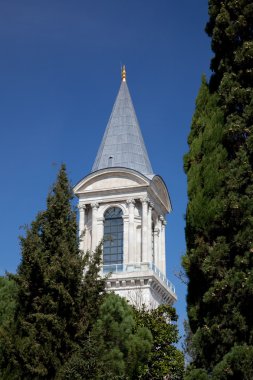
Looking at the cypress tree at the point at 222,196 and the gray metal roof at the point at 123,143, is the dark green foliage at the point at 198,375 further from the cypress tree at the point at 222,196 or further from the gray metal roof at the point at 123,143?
the gray metal roof at the point at 123,143

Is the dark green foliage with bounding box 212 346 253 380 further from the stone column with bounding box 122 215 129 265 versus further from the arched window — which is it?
the stone column with bounding box 122 215 129 265

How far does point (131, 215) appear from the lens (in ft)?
146

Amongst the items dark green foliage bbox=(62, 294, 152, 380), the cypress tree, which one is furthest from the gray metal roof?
the cypress tree

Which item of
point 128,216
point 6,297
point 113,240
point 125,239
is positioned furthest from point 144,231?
point 6,297

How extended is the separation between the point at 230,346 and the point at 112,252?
28321 millimetres

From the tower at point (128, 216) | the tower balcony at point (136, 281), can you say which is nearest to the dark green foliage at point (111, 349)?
the tower balcony at point (136, 281)

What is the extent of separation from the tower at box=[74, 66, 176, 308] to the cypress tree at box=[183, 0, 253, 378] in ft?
77.9

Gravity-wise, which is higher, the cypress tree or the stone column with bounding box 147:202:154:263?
the stone column with bounding box 147:202:154:263

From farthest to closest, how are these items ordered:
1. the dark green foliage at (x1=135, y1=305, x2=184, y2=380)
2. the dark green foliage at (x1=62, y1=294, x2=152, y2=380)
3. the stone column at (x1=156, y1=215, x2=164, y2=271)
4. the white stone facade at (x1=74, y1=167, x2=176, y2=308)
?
the stone column at (x1=156, y1=215, x2=164, y2=271) < the white stone facade at (x1=74, y1=167, x2=176, y2=308) < the dark green foliage at (x1=135, y1=305, x2=184, y2=380) < the dark green foliage at (x1=62, y1=294, x2=152, y2=380)

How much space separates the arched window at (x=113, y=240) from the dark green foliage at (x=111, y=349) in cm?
1966

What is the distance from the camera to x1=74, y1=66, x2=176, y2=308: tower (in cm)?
4250

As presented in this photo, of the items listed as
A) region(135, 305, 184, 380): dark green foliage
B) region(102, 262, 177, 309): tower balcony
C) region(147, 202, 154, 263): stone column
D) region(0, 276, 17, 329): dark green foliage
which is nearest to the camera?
region(0, 276, 17, 329): dark green foliage

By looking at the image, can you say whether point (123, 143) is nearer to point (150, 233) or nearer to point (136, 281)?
point (150, 233)

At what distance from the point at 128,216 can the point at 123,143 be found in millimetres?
5626
